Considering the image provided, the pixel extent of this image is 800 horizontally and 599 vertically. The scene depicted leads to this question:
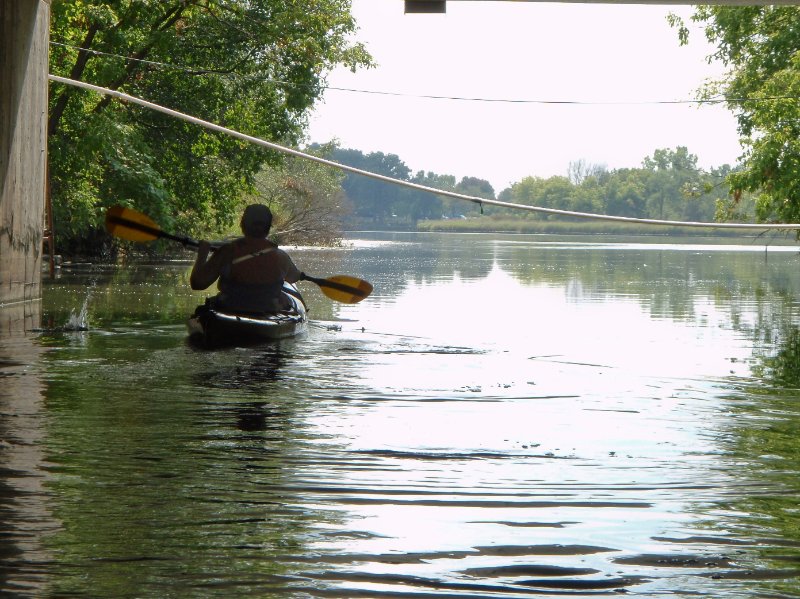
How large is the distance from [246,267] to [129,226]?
2.44 meters

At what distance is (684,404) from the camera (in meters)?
10.5

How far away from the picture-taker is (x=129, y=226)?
52.3 ft

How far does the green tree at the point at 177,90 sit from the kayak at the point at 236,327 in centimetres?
1403

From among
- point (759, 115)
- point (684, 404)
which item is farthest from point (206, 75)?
point (684, 404)

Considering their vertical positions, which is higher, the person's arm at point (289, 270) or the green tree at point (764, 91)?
the green tree at point (764, 91)

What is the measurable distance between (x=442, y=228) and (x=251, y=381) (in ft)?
482

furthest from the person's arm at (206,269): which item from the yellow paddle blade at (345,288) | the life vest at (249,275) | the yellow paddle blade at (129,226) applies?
the yellow paddle blade at (345,288)

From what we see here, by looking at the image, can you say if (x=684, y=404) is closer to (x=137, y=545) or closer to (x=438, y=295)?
(x=137, y=545)

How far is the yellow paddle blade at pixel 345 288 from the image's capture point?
16547 mm

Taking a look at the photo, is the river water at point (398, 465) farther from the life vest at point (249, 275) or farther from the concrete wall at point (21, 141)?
the concrete wall at point (21, 141)

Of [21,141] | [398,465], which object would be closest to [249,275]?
[21,141]

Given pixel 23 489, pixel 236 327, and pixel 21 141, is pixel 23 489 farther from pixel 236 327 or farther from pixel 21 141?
pixel 21 141

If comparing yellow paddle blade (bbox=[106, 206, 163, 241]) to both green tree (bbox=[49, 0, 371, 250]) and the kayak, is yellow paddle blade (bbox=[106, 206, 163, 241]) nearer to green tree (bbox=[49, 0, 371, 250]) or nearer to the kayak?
the kayak

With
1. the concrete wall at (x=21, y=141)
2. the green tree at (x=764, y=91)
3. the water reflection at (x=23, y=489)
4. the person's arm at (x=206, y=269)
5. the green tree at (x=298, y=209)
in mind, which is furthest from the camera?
the green tree at (x=298, y=209)
